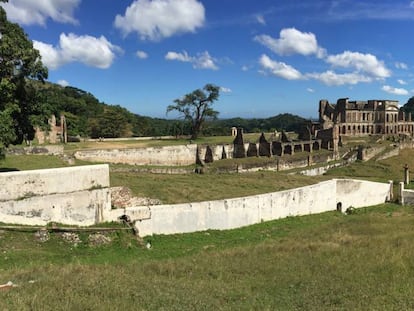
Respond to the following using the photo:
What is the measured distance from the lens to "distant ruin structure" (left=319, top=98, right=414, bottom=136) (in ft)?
202

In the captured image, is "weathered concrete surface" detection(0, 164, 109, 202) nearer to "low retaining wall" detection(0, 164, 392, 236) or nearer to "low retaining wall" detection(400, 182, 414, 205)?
"low retaining wall" detection(0, 164, 392, 236)

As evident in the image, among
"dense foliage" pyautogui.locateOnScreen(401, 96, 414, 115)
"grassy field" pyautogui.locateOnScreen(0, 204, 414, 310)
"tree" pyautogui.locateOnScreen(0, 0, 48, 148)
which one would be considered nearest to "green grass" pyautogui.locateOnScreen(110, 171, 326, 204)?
"grassy field" pyautogui.locateOnScreen(0, 204, 414, 310)

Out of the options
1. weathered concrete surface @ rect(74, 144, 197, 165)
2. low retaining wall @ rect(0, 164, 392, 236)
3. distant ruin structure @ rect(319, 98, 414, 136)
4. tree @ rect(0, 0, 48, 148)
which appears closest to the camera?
low retaining wall @ rect(0, 164, 392, 236)

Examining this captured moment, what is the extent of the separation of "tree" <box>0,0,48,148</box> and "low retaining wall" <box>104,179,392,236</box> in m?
5.02

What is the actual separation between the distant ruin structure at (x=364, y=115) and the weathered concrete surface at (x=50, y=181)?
50.2 m

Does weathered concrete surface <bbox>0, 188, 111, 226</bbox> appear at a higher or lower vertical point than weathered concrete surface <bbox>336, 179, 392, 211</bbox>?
higher

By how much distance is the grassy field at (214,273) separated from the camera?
7.75m

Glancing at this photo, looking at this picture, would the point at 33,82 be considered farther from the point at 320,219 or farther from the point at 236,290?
the point at 320,219

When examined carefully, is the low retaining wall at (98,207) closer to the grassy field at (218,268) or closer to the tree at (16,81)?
the grassy field at (218,268)

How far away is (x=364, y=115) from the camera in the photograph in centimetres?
6228

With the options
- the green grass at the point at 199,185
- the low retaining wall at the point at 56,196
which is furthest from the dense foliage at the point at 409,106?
the low retaining wall at the point at 56,196

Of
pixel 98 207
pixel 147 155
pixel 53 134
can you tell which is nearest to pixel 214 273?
pixel 98 207

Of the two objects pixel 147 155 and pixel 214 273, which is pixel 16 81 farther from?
pixel 147 155

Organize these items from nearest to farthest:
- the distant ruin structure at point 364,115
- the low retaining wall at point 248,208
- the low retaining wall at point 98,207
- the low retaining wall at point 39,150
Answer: the low retaining wall at point 98,207 < the low retaining wall at point 248,208 < the low retaining wall at point 39,150 < the distant ruin structure at point 364,115
